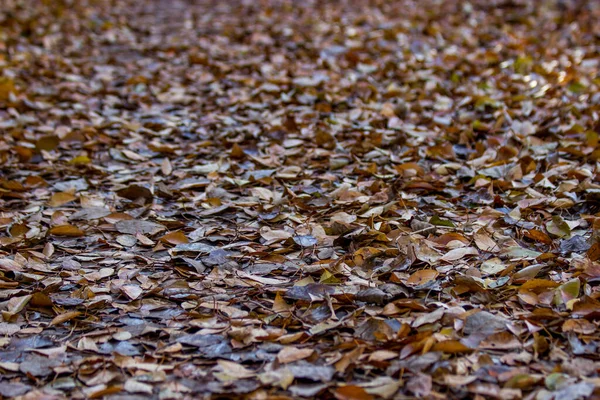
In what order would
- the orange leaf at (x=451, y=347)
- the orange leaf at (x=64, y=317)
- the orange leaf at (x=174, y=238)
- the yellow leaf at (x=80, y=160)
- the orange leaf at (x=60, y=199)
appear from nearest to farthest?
the orange leaf at (x=451, y=347) < the orange leaf at (x=64, y=317) < the orange leaf at (x=174, y=238) < the orange leaf at (x=60, y=199) < the yellow leaf at (x=80, y=160)

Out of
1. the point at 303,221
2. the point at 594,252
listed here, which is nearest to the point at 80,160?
the point at 303,221

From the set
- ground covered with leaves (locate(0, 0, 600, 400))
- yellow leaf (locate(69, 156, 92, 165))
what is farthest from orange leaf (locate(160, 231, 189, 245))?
yellow leaf (locate(69, 156, 92, 165))

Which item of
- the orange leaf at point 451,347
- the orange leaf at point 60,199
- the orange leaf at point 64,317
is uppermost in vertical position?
the orange leaf at point 451,347

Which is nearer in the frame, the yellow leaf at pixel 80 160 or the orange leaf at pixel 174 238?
the orange leaf at pixel 174 238

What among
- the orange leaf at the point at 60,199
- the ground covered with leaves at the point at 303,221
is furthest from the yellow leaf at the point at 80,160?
the orange leaf at the point at 60,199

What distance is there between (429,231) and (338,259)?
375mm

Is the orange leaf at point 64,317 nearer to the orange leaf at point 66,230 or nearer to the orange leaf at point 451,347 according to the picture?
the orange leaf at point 66,230

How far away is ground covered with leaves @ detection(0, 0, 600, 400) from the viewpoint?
170cm

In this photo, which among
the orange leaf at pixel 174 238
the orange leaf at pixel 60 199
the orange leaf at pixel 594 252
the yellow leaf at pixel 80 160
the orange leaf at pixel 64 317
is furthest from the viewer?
the yellow leaf at pixel 80 160

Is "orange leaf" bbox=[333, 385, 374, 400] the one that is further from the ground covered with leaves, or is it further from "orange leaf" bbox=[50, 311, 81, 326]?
"orange leaf" bbox=[50, 311, 81, 326]

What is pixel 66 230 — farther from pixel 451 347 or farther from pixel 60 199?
pixel 451 347

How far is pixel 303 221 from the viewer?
248 centimetres

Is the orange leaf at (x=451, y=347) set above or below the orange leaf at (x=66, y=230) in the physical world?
above

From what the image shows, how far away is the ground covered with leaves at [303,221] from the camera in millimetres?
1696
